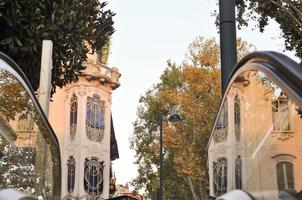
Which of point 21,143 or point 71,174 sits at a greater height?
point 71,174

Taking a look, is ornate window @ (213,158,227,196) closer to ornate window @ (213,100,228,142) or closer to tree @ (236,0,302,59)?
ornate window @ (213,100,228,142)

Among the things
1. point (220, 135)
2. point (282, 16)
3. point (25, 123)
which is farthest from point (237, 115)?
point (282, 16)

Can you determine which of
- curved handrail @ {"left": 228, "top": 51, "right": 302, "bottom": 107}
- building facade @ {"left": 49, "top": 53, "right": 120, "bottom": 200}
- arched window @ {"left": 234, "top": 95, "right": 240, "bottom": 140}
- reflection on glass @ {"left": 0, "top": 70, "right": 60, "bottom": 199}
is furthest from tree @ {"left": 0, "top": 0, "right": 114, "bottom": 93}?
building facade @ {"left": 49, "top": 53, "right": 120, "bottom": 200}

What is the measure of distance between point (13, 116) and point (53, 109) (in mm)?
33070

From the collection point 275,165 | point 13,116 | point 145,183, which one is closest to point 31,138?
point 13,116

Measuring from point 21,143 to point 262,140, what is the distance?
205 centimetres

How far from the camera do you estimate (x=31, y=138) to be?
5.50 m

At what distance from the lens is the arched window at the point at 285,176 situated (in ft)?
11.3

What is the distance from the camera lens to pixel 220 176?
6.04 m

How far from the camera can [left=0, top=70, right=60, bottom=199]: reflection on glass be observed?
4.21 metres

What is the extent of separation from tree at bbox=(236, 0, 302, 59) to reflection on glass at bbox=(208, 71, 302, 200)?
13548 mm

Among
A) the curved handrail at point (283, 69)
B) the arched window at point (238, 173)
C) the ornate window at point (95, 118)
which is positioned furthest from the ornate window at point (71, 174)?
the curved handrail at point (283, 69)

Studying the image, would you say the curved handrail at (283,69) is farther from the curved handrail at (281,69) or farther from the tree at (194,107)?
the tree at (194,107)

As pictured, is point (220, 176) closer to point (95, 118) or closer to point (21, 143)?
point (21, 143)
